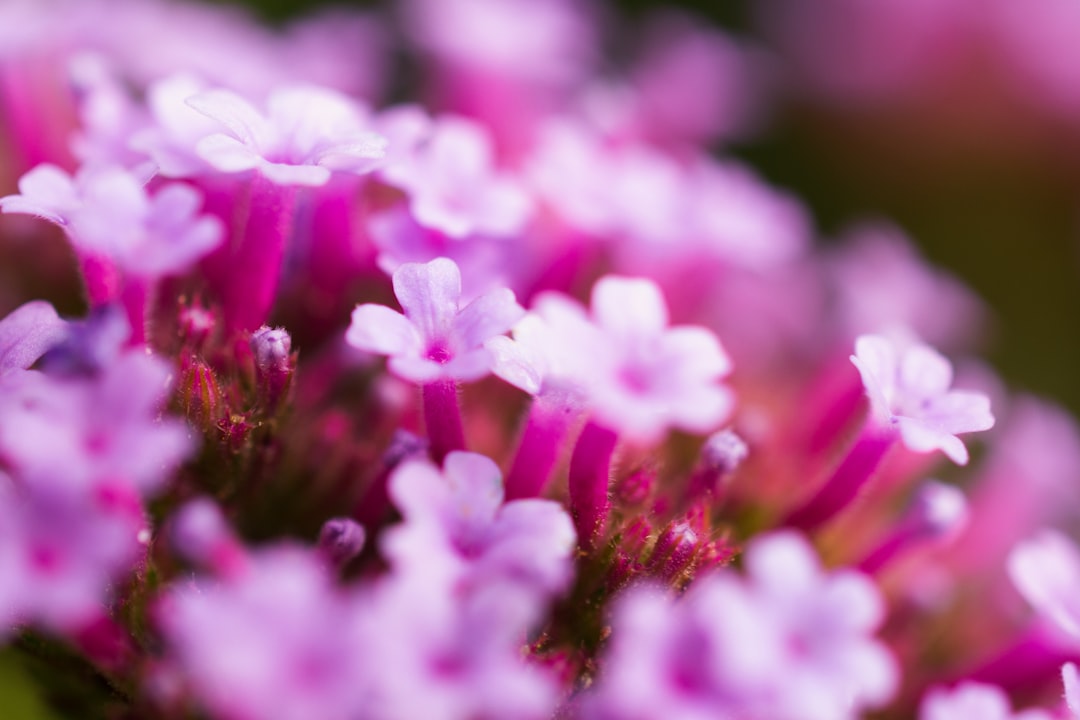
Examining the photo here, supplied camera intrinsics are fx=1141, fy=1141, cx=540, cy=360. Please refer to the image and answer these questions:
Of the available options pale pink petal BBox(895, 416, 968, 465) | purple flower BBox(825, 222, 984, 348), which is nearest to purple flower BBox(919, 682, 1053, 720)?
pale pink petal BBox(895, 416, 968, 465)

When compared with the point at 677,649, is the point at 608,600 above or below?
below

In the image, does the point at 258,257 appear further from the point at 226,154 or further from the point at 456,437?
the point at 456,437

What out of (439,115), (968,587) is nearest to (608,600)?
(968,587)

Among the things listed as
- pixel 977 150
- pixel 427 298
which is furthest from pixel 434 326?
pixel 977 150

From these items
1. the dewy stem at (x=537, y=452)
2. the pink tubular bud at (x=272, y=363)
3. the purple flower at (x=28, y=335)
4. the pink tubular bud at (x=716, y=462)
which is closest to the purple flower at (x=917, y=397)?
the pink tubular bud at (x=716, y=462)

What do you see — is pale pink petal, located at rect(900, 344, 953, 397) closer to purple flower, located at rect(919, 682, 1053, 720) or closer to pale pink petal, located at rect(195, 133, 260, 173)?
purple flower, located at rect(919, 682, 1053, 720)

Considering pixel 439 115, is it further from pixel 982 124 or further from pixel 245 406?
pixel 982 124
